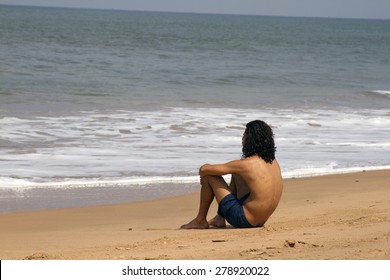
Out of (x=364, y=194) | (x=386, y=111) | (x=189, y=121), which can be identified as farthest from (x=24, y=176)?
(x=386, y=111)

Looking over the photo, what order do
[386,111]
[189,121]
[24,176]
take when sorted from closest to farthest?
[24,176] < [189,121] < [386,111]

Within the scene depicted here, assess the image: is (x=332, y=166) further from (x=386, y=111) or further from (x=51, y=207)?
(x=386, y=111)

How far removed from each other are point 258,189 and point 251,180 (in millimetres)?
94

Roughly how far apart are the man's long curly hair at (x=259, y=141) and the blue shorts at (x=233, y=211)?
402 millimetres

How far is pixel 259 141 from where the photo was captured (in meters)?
7.26

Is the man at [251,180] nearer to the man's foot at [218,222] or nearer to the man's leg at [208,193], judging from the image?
the man's leg at [208,193]

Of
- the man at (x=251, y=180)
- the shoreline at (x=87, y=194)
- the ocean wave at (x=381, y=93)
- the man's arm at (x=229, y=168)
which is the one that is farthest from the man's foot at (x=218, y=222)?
the ocean wave at (x=381, y=93)

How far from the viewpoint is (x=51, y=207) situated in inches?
357

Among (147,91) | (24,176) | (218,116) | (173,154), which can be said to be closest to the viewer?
(24,176)

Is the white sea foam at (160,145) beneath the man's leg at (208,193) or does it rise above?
above

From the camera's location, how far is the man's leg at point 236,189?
739 cm

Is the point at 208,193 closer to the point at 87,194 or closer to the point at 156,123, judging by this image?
the point at 87,194

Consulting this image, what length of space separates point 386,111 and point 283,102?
99.9 inches

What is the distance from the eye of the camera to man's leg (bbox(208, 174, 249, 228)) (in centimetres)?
739
